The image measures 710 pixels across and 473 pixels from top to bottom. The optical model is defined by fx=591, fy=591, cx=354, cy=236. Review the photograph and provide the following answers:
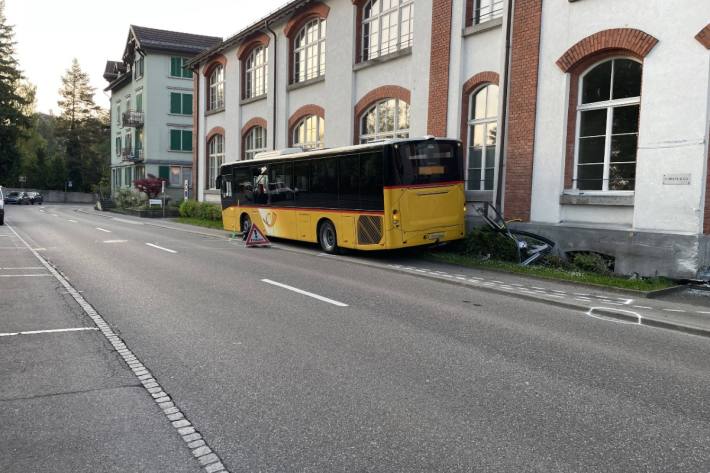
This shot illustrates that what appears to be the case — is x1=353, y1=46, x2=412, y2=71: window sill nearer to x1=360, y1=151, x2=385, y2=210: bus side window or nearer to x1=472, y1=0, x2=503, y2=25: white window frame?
x1=472, y1=0, x2=503, y2=25: white window frame

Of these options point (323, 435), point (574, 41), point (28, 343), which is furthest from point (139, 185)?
point (323, 435)

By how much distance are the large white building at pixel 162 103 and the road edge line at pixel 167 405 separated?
44.6 meters

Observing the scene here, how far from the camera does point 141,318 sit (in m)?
7.36

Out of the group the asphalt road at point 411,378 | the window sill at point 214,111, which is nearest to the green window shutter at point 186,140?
the window sill at point 214,111

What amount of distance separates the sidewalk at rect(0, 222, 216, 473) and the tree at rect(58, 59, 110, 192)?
272ft

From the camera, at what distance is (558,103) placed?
13.7 m

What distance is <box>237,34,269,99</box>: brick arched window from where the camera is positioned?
90.7 feet

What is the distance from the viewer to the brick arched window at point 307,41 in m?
23.4

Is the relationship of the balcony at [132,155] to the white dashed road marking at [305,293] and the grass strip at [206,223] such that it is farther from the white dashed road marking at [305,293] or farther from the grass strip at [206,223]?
the white dashed road marking at [305,293]

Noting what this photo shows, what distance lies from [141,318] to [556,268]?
8.66 meters

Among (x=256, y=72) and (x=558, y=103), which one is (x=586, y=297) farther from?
(x=256, y=72)

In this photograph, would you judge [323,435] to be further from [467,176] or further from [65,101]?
[65,101]

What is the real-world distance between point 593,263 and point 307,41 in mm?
16737

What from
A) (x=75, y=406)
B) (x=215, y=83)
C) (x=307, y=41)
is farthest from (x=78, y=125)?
(x=75, y=406)
